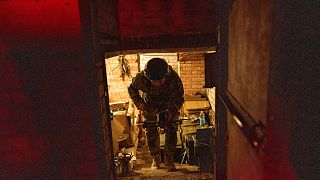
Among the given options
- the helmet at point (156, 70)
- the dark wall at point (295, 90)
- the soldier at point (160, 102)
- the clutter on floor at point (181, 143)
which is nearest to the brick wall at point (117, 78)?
the clutter on floor at point (181, 143)

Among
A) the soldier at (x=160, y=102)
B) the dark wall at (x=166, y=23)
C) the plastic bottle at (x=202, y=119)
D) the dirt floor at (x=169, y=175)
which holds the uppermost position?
the dark wall at (x=166, y=23)

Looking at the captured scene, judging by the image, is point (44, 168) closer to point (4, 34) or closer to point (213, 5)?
point (4, 34)

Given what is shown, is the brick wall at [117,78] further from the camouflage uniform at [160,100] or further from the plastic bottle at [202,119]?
the camouflage uniform at [160,100]

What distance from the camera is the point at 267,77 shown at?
1.55 meters

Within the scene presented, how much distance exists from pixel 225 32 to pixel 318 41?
7.41 ft

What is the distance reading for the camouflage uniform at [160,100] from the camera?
540 centimetres

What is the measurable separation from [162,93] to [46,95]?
284cm

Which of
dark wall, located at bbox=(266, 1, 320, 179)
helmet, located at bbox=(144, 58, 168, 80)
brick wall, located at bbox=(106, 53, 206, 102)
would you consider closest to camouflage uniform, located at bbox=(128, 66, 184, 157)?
helmet, located at bbox=(144, 58, 168, 80)

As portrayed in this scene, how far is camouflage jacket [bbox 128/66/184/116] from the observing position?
5395mm

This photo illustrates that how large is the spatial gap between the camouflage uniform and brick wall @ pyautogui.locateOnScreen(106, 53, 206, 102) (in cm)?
360

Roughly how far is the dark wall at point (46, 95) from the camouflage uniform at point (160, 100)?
2.37 meters

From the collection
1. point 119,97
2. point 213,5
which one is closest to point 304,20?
point 213,5

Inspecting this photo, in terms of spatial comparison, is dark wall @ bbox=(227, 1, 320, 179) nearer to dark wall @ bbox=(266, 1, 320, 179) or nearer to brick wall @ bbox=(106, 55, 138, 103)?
dark wall @ bbox=(266, 1, 320, 179)

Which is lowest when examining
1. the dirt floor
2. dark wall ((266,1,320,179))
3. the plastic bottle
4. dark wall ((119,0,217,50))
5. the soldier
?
the dirt floor
